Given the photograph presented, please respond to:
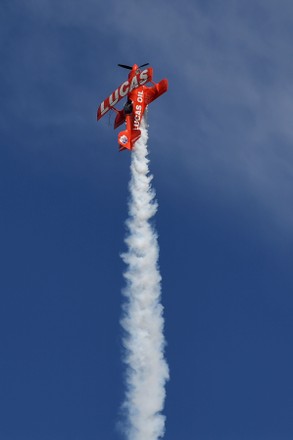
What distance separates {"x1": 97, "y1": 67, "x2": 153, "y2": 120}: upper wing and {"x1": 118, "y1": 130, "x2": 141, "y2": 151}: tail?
3.69 metres

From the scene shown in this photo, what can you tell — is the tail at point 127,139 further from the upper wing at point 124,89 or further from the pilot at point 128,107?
the upper wing at point 124,89

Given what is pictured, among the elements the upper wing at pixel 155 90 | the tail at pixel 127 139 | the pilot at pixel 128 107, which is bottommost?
the tail at pixel 127 139

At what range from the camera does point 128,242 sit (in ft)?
304

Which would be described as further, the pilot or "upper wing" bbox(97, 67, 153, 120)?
the pilot

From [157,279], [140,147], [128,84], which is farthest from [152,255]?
[128,84]

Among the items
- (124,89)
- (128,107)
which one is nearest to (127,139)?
(128,107)

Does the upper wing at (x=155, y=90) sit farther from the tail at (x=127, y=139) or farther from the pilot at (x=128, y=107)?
the tail at (x=127, y=139)

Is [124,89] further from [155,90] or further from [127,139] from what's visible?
[127,139]

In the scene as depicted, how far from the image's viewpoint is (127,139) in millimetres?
94062

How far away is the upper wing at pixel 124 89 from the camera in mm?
93938

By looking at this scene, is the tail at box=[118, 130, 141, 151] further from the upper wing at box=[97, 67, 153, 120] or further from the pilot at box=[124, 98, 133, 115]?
the upper wing at box=[97, 67, 153, 120]

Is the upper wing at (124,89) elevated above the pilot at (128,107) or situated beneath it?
elevated above

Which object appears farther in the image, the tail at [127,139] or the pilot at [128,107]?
the pilot at [128,107]

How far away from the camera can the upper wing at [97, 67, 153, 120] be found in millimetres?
93938
